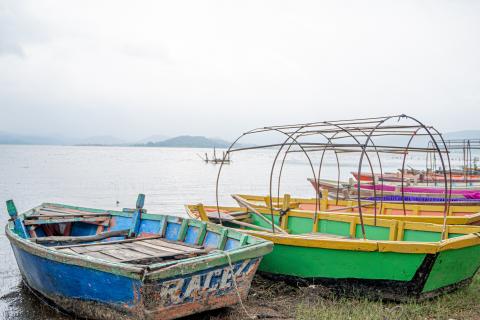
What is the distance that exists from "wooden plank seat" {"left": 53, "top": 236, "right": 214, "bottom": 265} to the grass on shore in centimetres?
104

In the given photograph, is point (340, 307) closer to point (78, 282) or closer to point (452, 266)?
point (452, 266)

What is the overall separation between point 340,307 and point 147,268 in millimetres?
3085

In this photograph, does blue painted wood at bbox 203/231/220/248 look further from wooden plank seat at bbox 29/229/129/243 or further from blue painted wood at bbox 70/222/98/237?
blue painted wood at bbox 70/222/98/237

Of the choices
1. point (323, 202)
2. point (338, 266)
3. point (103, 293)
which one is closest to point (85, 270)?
point (103, 293)

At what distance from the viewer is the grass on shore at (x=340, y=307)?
6.12 metres

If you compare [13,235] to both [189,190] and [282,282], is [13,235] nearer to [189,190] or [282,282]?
[282,282]

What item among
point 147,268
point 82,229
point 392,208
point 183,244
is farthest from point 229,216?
point 147,268

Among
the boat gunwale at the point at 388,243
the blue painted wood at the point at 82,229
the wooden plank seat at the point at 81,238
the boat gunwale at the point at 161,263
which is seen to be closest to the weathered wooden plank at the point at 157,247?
the boat gunwale at the point at 161,263

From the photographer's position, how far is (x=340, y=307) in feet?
21.4

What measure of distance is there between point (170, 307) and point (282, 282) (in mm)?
2825

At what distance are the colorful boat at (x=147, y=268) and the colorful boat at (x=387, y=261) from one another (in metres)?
1.23

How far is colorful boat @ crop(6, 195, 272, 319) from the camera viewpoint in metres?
5.21

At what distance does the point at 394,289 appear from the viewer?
671 cm

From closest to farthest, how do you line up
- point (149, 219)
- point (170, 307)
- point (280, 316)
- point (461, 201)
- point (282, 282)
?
1. point (170, 307)
2. point (280, 316)
3. point (282, 282)
4. point (149, 219)
5. point (461, 201)
